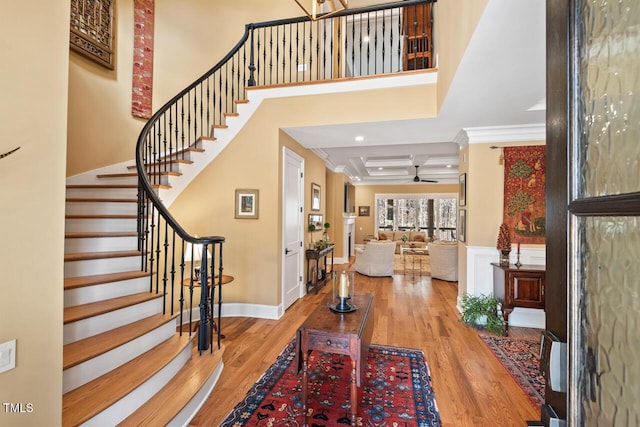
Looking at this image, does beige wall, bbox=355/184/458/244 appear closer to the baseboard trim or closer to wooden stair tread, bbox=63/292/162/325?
the baseboard trim

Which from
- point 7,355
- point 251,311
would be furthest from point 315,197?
point 7,355

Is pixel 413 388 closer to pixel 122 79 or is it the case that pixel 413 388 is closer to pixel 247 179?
pixel 247 179

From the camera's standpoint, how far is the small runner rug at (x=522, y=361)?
2394 millimetres

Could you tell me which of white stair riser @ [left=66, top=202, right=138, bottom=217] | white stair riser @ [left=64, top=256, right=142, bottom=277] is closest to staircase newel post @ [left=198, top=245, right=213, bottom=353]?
white stair riser @ [left=64, top=256, right=142, bottom=277]

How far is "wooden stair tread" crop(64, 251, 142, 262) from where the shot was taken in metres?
2.37

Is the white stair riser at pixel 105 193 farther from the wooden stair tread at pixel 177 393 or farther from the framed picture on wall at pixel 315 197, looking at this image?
the framed picture on wall at pixel 315 197

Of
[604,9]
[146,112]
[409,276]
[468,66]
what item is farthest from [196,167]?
[409,276]

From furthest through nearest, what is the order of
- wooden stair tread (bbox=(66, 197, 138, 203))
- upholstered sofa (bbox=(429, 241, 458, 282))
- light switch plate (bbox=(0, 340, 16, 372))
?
upholstered sofa (bbox=(429, 241, 458, 282)), wooden stair tread (bbox=(66, 197, 138, 203)), light switch plate (bbox=(0, 340, 16, 372))

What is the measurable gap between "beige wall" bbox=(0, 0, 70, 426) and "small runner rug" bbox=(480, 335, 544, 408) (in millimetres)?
3088

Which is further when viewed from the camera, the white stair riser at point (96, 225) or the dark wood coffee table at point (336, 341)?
the white stair riser at point (96, 225)

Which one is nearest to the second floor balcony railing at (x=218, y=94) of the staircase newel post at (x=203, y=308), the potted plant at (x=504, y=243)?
the staircase newel post at (x=203, y=308)

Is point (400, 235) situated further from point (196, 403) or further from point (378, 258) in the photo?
point (196, 403)

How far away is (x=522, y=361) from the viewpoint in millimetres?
2885

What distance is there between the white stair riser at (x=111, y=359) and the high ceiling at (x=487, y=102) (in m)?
2.87
